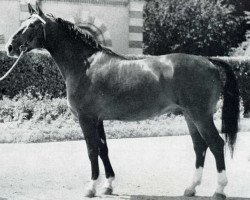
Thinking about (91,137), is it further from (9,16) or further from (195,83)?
(9,16)

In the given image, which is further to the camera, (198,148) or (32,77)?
(32,77)

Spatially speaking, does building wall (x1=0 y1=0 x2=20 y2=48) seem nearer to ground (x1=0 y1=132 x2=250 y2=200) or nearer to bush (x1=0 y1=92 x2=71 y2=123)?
bush (x1=0 y1=92 x2=71 y2=123)

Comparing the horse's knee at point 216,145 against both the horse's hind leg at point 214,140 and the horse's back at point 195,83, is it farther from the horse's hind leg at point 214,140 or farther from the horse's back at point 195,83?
the horse's back at point 195,83

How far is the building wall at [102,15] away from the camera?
15727 millimetres

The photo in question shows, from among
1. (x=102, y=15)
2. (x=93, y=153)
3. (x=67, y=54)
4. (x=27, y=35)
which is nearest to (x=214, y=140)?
(x=93, y=153)

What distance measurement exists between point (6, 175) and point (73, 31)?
7.65 ft

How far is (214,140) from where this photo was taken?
5715 millimetres

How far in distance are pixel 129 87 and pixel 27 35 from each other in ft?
4.57

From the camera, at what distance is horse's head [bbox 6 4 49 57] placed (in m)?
6.00

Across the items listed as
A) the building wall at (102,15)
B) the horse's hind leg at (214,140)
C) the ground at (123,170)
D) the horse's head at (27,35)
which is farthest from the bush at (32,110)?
the horse's hind leg at (214,140)

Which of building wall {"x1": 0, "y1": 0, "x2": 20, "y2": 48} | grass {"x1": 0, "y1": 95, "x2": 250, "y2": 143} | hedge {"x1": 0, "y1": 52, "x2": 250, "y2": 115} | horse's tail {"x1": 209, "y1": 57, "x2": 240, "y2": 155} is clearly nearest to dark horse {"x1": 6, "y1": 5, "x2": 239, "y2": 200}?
horse's tail {"x1": 209, "y1": 57, "x2": 240, "y2": 155}

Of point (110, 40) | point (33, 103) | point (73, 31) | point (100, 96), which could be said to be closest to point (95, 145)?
point (100, 96)

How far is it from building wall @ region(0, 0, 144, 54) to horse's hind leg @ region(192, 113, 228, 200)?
35.8ft

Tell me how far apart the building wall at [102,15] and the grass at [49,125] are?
409 cm
